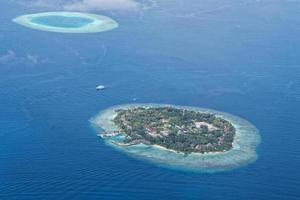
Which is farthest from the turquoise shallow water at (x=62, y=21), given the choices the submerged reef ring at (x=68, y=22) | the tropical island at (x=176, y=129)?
the tropical island at (x=176, y=129)

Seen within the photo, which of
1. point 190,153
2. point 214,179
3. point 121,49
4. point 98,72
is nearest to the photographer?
point 214,179

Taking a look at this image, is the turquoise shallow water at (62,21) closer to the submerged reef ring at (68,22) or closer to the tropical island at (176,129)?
the submerged reef ring at (68,22)

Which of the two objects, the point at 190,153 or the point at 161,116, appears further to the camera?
the point at 161,116

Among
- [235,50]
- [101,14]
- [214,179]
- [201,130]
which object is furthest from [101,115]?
[101,14]

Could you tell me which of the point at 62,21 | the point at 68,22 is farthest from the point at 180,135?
the point at 62,21

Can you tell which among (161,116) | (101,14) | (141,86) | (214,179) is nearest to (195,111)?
(161,116)

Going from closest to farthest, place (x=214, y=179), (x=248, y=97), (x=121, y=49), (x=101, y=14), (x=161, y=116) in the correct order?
(x=214, y=179), (x=161, y=116), (x=248, y=97), (x=121, y=49), (x=101, y=14)

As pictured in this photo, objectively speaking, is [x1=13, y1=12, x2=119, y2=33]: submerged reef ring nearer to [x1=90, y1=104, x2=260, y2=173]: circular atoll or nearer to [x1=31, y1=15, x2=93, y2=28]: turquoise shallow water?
[x1=31, y1=15, x2=93, y2=28]: turquoise shallow water

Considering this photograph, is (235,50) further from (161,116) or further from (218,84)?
(161,116)
